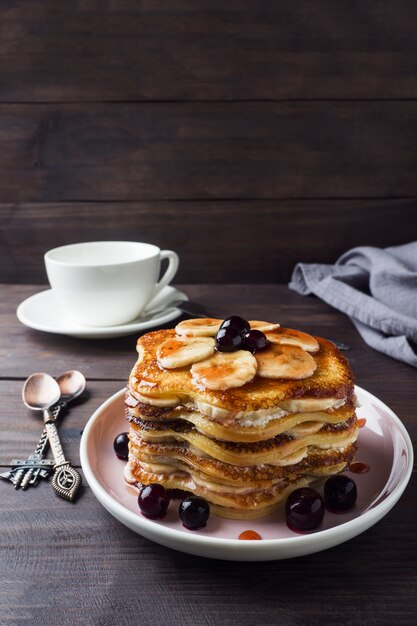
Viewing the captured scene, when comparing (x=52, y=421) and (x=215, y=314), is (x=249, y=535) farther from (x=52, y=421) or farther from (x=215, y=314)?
(x=215, y=314)

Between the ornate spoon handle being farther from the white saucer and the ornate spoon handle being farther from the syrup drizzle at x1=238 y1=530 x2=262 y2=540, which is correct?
the white saucer

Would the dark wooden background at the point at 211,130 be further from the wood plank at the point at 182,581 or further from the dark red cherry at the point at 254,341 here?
the wood plank at the point at 182,581

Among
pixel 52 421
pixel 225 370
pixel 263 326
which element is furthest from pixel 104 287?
pixel 225 370

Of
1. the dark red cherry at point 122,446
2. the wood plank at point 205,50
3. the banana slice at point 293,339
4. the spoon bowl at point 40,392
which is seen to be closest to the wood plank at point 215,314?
the spoon bowl at point 40,392

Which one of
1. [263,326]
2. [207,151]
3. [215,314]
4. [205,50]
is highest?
[205,50]

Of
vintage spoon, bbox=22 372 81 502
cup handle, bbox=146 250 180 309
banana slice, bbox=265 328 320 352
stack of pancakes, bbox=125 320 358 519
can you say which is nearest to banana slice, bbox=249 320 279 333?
banana slice, bbox=265 328 320 352

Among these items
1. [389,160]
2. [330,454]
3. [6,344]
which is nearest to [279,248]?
[389,160]
